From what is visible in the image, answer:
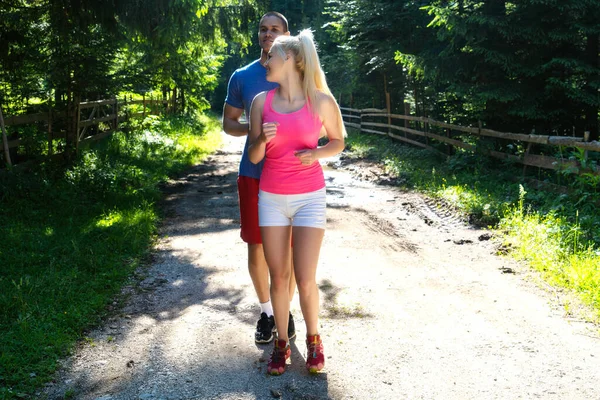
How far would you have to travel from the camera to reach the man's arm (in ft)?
14.8

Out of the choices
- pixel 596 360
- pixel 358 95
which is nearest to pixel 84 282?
pixel 596 360

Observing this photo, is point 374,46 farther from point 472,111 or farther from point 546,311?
point 546,311

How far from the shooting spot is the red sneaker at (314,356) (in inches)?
161

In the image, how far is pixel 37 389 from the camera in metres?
3.94

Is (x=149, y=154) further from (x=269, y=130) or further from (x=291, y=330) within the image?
(x=269, y=130)

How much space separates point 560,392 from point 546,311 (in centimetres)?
172

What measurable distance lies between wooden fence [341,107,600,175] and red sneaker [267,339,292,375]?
19.5ft

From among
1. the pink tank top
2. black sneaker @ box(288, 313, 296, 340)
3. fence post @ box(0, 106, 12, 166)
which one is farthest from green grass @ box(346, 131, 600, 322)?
fence post @ box(0, 106, 12, 166)

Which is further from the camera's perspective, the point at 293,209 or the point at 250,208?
the point at 250,208

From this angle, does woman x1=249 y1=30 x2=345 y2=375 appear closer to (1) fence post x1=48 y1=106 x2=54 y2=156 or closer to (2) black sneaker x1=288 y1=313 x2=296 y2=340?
(2) black sneaker x1=288 y1=313 x2=296 y2=340

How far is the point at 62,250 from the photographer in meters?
7.07

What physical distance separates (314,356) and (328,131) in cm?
147

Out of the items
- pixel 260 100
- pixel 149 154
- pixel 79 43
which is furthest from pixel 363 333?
pixel 149 154

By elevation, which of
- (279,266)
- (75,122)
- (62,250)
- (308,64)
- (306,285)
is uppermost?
(308,64)
